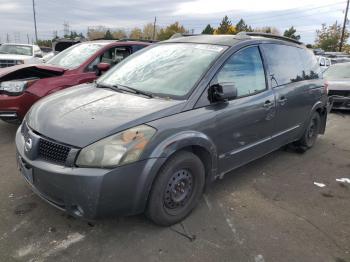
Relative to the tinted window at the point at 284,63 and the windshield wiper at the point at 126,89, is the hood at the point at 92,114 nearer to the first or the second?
the windshield wiper at the point at 126,89

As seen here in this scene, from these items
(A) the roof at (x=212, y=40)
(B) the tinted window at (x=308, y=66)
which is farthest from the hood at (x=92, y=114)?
(B) the tinted window at (x=308, y=66)

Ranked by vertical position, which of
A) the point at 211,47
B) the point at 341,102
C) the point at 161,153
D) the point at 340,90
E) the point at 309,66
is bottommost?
the point at 341,102

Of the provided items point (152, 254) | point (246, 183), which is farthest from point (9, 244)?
point (246, 183)

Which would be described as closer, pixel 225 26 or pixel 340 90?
pixel 340 90

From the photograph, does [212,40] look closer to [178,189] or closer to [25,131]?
[178,189]

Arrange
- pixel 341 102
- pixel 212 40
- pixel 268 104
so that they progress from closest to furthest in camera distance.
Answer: pixel 212 40, pixel 268 104, pixel 341 102

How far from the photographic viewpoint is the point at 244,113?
3.77 metres

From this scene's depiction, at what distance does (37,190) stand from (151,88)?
1438 millimetres

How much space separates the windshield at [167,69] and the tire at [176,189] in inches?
25.4

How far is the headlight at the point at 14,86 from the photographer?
5277 mm

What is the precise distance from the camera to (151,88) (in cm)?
355

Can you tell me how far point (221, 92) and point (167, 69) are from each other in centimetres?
71

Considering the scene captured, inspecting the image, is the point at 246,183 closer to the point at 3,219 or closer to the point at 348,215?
the point at 348,215

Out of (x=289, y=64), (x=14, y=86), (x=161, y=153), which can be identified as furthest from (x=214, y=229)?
(x=14, y=86)
